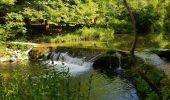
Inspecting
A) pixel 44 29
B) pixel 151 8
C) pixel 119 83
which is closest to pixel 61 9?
pixel 44 29

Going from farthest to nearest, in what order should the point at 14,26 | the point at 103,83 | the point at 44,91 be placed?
the point at 14,26
the point at 103,83
the point at 44,91

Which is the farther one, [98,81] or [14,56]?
[14,56]

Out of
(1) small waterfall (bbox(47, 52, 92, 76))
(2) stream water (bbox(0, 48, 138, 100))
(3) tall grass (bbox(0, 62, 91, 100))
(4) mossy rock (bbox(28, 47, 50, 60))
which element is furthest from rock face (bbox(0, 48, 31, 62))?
(3) tall grass (bbox(0, 62, 91, 100))

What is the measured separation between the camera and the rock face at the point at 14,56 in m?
19.2

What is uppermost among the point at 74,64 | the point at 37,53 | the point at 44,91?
the point at 44,91

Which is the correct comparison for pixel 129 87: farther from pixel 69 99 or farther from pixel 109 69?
pixel 69 99

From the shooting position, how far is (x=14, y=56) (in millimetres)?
19531

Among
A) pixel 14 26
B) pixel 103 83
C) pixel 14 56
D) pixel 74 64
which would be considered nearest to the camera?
pixel 103 83

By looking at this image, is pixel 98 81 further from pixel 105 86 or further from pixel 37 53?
pixel 37 53

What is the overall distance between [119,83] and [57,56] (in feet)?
21.6

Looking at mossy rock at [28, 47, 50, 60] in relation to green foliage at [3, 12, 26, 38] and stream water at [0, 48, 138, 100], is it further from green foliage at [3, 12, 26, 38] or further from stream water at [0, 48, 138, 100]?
green foliage at [3, 12, 26, 38]

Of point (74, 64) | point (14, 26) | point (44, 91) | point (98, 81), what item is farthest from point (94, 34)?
point (44, 91)

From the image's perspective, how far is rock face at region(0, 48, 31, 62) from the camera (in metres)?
19.2

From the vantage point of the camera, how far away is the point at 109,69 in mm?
16469
